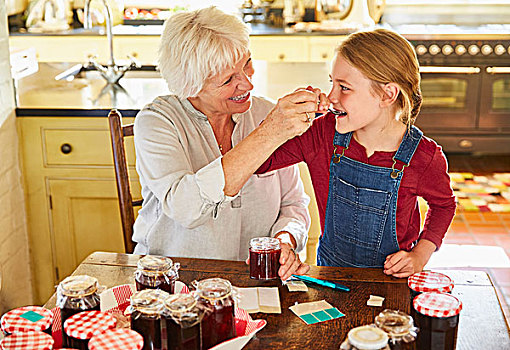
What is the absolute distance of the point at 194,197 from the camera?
1.72m

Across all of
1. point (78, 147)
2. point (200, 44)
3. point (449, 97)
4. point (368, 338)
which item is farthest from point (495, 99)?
point (368, 338)

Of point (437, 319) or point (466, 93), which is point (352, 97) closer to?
point (437, 319)

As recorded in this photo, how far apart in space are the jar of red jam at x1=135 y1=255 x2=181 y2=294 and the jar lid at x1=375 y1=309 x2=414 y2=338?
18.1 inches

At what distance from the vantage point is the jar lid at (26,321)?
122 cm

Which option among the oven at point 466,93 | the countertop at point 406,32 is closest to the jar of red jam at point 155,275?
the countertop at point 406,32

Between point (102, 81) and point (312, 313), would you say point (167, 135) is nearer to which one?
point (312, 313)

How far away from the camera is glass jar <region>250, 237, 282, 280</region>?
1558mm

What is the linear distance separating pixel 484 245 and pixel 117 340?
9.98 feet

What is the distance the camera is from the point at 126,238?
2092mm

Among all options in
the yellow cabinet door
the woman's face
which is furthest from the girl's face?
the yellow cabinet door

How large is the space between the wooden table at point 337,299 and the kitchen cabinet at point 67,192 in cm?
104

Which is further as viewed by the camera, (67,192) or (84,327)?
(67,192)

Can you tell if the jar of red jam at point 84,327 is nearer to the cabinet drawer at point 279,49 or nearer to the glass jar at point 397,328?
the glass jar at point 397,328

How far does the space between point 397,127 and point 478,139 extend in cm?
368
